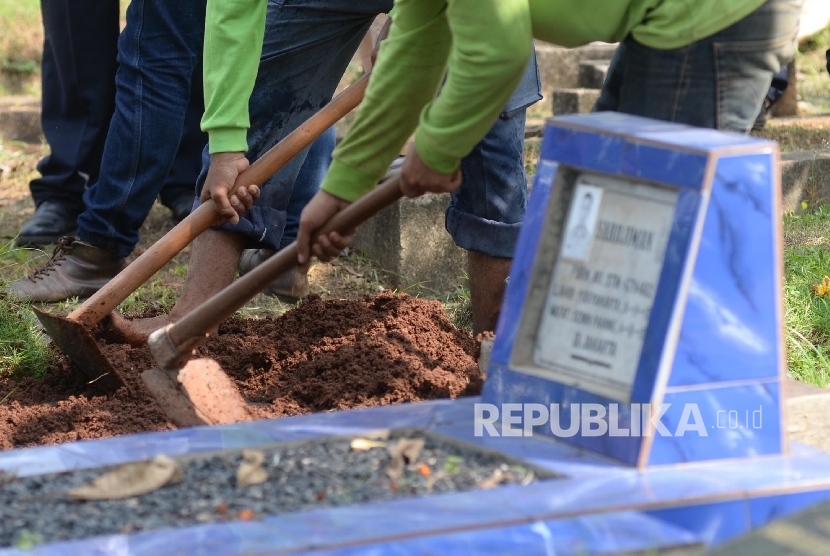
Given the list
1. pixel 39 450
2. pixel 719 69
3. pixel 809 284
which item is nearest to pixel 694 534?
pixel 719 69

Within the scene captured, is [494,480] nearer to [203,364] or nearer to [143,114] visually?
[203,364]

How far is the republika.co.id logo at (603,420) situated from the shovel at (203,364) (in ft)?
2.10

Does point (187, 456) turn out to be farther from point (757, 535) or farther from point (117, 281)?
point (117, 281)

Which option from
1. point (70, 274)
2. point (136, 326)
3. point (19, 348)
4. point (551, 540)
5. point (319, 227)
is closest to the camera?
point (551, 540)

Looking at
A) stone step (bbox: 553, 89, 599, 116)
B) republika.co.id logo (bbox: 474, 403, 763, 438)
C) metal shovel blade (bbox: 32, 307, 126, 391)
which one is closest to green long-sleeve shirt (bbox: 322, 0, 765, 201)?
republika.co.id logo (bbox: 474, 403, 763, 438)

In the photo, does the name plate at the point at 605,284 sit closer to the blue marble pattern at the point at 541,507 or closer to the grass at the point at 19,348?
the blue marble pattern at the point at 541,507

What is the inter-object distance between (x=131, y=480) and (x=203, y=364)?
789mm

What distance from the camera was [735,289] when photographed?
6.31 ft

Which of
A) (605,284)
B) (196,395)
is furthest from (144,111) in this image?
(605,284)

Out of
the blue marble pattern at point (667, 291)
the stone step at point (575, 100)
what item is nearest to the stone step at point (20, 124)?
the stone step at point (575, 100)

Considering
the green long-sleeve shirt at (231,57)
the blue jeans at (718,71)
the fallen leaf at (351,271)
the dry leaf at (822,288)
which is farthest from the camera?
the fallen leaf at (351,271)

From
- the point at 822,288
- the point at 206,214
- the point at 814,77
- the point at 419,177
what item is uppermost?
the point at 814,77

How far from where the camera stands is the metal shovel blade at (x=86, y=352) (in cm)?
308

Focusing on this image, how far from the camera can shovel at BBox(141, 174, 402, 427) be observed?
2.55 metres
